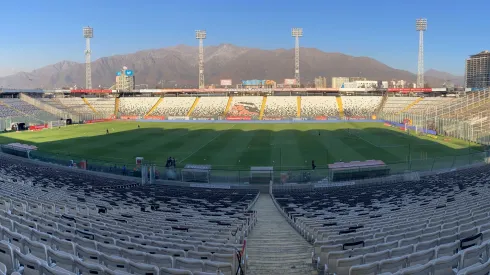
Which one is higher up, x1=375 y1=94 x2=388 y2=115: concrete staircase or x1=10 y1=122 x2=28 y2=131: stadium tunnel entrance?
x1=375 y1=94 x2=388 y2=115: concrete staircase

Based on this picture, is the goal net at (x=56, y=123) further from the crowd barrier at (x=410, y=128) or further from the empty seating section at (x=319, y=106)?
the crowd barrier at (x=410, y=128)

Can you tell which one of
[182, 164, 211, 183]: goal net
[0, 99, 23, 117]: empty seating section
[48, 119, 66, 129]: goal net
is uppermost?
[0, 99, 23, 117]: empty seating section

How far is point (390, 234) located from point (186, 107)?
4004 inches

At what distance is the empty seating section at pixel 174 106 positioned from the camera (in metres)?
105

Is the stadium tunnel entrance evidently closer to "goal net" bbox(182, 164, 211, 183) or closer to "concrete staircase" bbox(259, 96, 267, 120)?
"concrete staircase" bbox(259, 96, 267, 120)

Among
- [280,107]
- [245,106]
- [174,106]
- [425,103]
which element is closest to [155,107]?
[174,106]

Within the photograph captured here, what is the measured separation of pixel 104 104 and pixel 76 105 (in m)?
7.80

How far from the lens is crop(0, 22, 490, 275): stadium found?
261 inches

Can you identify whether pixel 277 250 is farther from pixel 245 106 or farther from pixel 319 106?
pixel 319 106

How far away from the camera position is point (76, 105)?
106 meters

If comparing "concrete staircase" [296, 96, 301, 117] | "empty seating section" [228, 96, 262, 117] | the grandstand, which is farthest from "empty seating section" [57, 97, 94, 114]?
the grandstand

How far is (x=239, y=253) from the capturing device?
7.52 meters

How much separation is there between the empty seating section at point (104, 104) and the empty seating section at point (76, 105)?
2.44 meters

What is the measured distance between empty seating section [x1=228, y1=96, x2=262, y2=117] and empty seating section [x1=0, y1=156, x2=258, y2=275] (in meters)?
81.3
